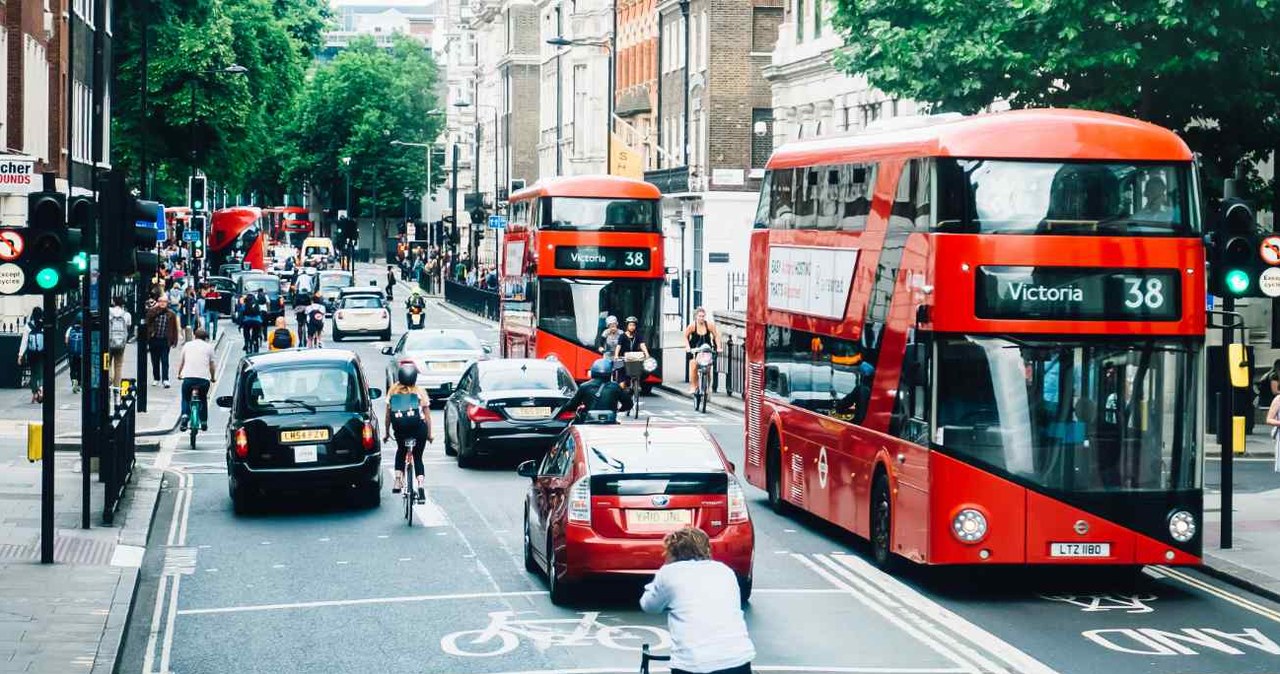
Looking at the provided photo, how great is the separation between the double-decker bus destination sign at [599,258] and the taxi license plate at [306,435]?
743 inches

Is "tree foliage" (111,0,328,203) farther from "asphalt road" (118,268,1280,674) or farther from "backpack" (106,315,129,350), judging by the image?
"asphalt road" (118,268,1280,674)

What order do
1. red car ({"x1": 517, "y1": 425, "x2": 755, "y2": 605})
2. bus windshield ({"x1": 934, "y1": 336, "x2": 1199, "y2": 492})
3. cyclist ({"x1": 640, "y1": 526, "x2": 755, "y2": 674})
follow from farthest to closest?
1. bus windshield ({"x1": 934, "y1": 336, "x2": 1199, "y2": 492})
2. red car ({"x1": 517, "y1": 425, "x2": 755, "y2": 605})
3. cyclist ({"x1": 640, "y1": 526, "x2": 755, "y2": 674})

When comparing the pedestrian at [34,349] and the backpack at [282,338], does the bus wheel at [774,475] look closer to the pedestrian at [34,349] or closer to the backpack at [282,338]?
the pedestrian at [34,349]

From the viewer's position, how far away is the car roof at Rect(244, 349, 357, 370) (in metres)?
23.4

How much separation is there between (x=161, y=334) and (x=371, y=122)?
3808 inches

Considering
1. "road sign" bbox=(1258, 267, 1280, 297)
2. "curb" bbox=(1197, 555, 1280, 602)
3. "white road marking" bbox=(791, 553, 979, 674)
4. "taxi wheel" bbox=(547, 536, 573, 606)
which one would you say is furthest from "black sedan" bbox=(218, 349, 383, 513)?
"road sign" bbox=(1258, 267, 1280, 297)

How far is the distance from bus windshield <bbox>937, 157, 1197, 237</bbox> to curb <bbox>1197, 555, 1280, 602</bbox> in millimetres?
3102

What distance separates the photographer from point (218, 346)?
61125 millimetres

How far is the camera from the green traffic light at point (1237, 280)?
19.3 meters

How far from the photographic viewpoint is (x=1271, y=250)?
19641 mm

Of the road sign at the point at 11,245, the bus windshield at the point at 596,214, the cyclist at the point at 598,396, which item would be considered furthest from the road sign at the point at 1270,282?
the bus windshield at the point at 596,214

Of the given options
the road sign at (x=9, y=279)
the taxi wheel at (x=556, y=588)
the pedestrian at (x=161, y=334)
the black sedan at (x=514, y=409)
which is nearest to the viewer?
the taxi wheel at (x=556, y=588)

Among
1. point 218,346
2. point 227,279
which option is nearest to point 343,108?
point 227,279

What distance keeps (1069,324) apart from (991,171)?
139 cm
